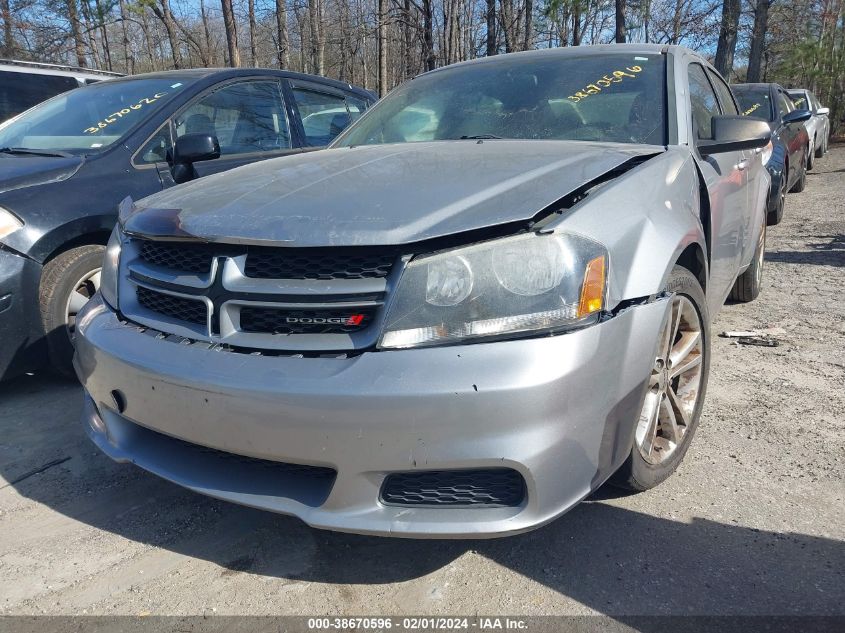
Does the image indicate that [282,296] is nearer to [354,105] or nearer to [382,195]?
[382,195]

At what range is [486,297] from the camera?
1.81 m

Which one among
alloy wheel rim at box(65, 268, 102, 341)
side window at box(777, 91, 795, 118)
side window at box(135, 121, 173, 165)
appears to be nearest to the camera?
alloy wheel rim at box(65, 268, 102, 341)

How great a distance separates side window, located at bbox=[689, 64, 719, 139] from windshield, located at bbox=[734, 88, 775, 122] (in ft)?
17.0

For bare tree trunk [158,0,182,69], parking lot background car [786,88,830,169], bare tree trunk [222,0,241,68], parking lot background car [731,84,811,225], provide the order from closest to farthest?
parking lot background car [731,84,811,225]
parking lot background car [786,88,830,169]
bare tree trunk [222,0,241,68]
bare tree trunk [158,0,182,69]

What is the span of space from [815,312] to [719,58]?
65.8 ft

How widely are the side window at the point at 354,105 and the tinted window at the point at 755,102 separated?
5172 millimetres

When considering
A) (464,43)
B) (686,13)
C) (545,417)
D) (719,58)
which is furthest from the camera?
(464,43)

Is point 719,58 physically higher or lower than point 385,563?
higher

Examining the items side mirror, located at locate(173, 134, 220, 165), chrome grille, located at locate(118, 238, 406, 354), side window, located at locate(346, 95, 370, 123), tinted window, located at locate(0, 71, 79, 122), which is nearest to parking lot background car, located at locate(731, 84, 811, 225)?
side window, located at locate(346, 95, 370, 123)

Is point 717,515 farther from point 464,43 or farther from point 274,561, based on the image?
point 464,43

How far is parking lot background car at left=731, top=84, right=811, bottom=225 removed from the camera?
23.9 feet

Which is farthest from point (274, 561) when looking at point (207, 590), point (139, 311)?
point (139, 311)

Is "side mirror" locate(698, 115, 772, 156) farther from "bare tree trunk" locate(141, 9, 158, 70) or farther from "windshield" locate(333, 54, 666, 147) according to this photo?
"bare tree trunk" locate(141, 9, 158, 70)

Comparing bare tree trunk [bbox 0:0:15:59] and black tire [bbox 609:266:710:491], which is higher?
bare tree trunk [bbox 0:0:15:59]
